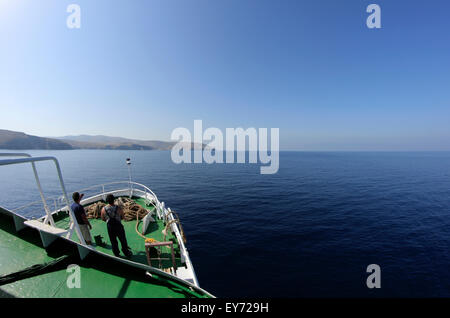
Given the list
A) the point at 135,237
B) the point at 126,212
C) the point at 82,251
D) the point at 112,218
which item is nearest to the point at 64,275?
the point at 82,251

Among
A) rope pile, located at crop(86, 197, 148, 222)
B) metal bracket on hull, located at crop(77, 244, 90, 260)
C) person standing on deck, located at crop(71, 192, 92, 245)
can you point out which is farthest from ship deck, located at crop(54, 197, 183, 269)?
metal bracket on hull, located at crop(77, 244, 90, 260)

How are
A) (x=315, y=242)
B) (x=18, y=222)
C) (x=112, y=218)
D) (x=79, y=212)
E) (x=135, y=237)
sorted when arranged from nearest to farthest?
(x=18, y=222) < (x=112, y=218) < (x=79, y=212) < (x=135, y=237) < (x=315, y=242)

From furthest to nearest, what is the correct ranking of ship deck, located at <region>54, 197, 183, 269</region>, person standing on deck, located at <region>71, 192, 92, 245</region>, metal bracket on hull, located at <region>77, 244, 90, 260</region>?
ship deck, located at <region>54, 197, 183, 269</region> < person standing on deck, located at <region>71, 192, 92, 245</region> < metal bracket on hull, located at <region>77, 244, 90, 260</region>

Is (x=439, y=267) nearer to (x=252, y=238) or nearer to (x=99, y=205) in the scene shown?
(x=252, y=238)

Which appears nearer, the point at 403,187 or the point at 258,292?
the point at 258,292

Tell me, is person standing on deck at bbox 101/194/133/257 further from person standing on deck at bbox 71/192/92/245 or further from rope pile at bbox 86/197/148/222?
rope pile at bbox 86/197/148/222

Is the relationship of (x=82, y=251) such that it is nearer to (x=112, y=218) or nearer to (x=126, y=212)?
(x=112, y=218)

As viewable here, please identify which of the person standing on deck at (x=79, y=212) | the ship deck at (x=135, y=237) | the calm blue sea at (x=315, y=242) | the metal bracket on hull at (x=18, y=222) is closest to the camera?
the metal bracket on hull at (x=18, y=222)

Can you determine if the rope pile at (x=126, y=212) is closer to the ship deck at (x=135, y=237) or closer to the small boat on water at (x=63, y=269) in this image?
the ship deck at (x=135, y=237)

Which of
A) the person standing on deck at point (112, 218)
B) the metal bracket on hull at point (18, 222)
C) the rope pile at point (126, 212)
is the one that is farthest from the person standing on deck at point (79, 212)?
the rope pile at point (126, 212)

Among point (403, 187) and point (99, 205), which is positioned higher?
point (99, 205)
